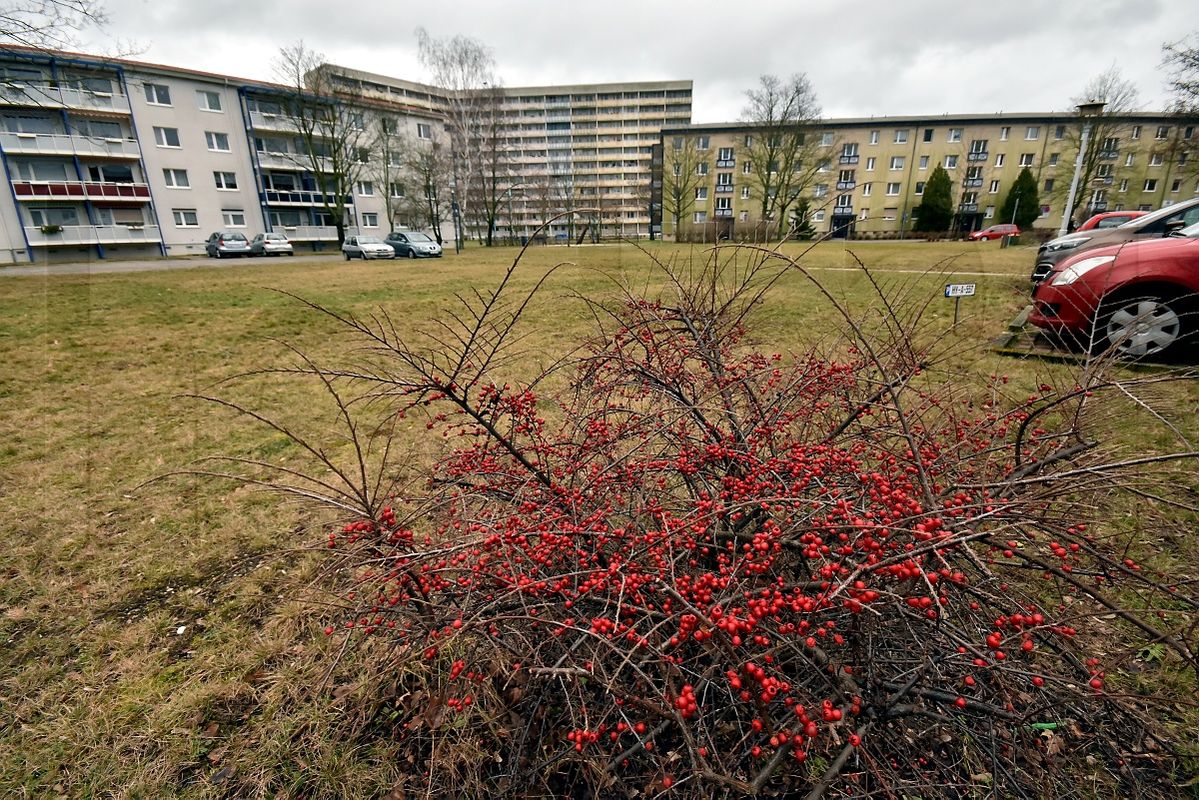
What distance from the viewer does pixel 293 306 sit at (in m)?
10.3

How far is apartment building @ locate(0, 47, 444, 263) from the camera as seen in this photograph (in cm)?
2758

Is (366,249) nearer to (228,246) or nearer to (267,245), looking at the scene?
(267,245)

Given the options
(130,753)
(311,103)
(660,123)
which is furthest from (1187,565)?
(660,123)

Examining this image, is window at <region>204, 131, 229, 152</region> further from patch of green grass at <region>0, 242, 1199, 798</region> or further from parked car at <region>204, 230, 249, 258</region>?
patch of green grass at <region>0, 242, 1199, 798</region>

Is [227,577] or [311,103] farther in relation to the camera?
[311,103]

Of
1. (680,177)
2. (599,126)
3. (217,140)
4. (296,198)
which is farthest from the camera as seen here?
(599,126)

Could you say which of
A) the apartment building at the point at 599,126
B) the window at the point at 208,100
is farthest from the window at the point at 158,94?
the apartment building at the point at 599,126

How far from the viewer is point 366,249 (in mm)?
23828

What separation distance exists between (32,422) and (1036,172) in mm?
65996

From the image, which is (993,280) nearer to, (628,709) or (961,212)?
(628,709)

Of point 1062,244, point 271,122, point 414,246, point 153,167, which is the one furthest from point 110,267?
point 1062,244

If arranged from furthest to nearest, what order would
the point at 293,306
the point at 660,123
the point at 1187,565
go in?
the point at 660,123
the point at 293,306
the point at 1187,565

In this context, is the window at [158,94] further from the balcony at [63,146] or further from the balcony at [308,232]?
the balcony at [308,232]

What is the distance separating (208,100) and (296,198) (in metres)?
7.07
